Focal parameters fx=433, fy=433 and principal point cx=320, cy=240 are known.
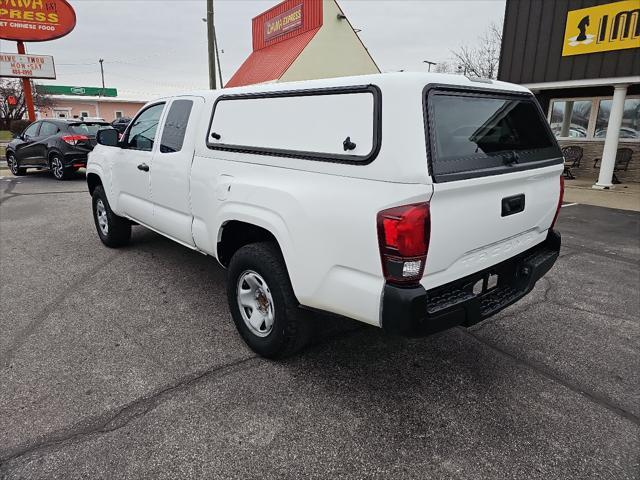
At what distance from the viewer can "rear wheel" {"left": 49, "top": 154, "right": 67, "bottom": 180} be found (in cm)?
1188

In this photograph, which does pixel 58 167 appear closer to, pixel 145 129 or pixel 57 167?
pixel 57 167

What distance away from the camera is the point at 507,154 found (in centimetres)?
261

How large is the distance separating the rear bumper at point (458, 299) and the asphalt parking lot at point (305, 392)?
58cm

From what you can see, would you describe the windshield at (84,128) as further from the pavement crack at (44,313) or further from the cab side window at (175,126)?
the cab side window at (175,126)

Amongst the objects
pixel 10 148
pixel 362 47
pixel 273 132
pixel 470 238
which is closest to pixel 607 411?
pixel 470 238

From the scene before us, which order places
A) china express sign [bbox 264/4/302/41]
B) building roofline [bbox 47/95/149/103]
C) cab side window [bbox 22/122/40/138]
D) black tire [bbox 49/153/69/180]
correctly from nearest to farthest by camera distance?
black tire [bbox 49/153/69/180], cab side window [bbox 22/122/40/138], china express sign [bbox 264/4/302/41], building roofline [bbox 47/95/149/103]

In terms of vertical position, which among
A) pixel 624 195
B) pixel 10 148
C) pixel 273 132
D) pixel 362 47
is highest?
pixel 362 47

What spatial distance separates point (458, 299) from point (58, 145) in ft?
40.9

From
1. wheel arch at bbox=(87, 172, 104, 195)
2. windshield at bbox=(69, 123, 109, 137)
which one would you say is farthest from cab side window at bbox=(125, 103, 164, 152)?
windshield at bbox=(69, 123, 109, 137)

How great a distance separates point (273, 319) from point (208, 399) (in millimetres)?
626

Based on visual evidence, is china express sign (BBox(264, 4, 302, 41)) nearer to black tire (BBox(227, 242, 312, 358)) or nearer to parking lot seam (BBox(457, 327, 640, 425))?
black tire (BBox(227, 242, 312, 358))

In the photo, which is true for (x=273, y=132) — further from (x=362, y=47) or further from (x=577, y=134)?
(x=362, y=47)

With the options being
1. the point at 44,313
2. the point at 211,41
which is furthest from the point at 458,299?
the point at 211,41

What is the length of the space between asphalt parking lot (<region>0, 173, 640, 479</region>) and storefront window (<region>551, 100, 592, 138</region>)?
11.6m
